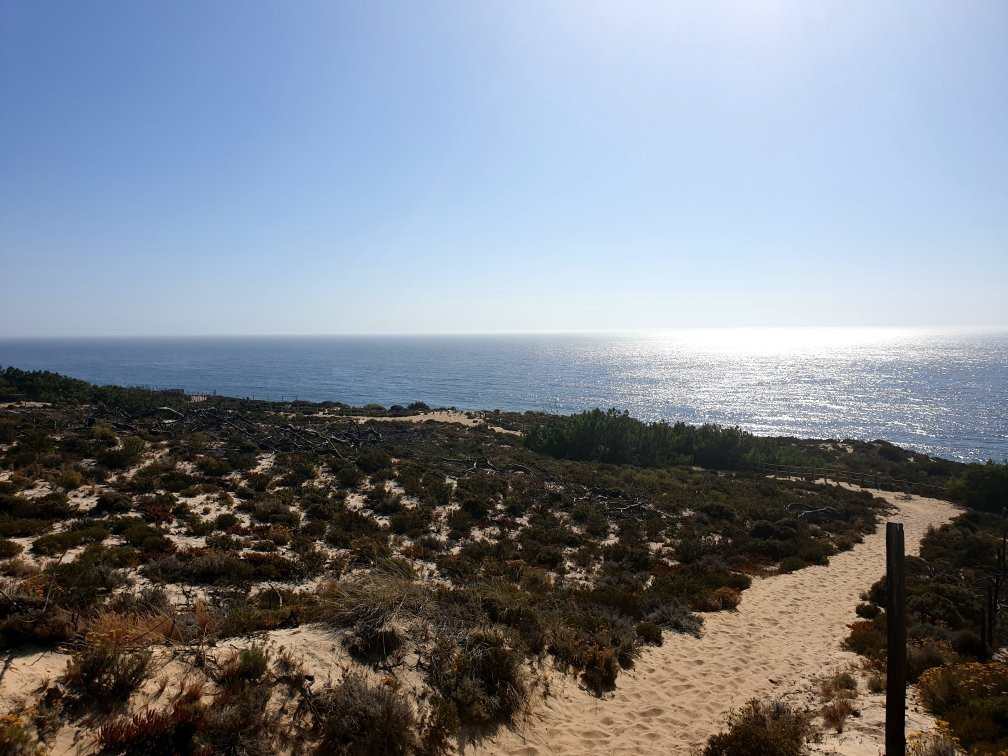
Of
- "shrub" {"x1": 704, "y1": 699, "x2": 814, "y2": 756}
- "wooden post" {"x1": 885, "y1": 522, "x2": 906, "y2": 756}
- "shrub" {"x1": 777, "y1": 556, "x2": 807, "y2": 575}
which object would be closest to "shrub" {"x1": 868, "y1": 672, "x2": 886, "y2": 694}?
"shrub" {"x1": 704, "y1": 699, "x2": 814, "y2": 756}

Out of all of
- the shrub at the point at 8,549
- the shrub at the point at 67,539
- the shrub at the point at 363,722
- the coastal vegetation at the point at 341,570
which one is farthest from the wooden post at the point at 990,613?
the shrub at the point at 8,549

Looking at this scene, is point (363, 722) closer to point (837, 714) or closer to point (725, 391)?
point (837, 714)

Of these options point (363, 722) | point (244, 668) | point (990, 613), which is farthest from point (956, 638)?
point (244, 668)

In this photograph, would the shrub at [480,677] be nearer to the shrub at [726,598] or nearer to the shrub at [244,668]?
the shrub at [244,668]

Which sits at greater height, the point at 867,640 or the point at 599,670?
the point at 599,670

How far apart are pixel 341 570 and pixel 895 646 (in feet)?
33.8

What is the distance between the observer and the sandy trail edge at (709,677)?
6.60 meters

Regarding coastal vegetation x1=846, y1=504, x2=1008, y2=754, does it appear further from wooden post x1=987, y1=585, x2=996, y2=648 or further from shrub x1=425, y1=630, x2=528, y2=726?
shrub x1=425, y1=630, x2=528, y2=726

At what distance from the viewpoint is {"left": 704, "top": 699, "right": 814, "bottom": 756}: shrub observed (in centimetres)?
617

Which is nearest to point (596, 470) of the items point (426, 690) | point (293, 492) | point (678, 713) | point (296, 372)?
point (293, 492)

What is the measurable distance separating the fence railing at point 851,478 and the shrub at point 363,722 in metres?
35.2

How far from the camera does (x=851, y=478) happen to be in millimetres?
34125

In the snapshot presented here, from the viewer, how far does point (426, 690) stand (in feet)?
20.8

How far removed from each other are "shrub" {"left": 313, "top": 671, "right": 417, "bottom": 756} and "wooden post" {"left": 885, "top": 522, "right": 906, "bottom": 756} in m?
5.01
